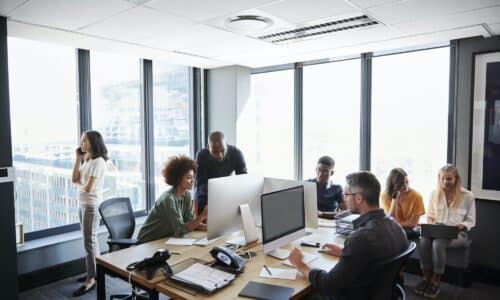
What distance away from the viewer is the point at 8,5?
2465mm

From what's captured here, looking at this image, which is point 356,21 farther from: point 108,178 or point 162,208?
point 108,178

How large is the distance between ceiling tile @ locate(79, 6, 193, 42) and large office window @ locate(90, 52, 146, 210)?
1039 millimetres

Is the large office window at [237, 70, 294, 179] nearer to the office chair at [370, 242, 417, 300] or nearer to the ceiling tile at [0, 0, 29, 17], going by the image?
the ceiling tile at [0, 0, 29, 17]

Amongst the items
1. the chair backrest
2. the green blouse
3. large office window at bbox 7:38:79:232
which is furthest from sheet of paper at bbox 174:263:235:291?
large office window at bbox 7:38:79:232

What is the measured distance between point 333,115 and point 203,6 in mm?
2547

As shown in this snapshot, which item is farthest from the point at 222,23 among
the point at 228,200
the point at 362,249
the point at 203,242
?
the point at 362,249

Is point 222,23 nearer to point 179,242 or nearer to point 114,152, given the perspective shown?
point 179,242

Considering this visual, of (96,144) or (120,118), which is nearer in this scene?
(96,144)

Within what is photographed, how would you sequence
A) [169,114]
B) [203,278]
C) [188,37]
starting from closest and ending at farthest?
[203,278] → [188,37] → [169,114]

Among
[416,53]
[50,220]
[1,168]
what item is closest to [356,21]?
[416,53]

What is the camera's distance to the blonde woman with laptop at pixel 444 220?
3.27 metres

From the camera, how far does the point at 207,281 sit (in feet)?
5.87

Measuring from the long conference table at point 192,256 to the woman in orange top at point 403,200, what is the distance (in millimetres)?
1145

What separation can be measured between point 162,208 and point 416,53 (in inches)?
125
